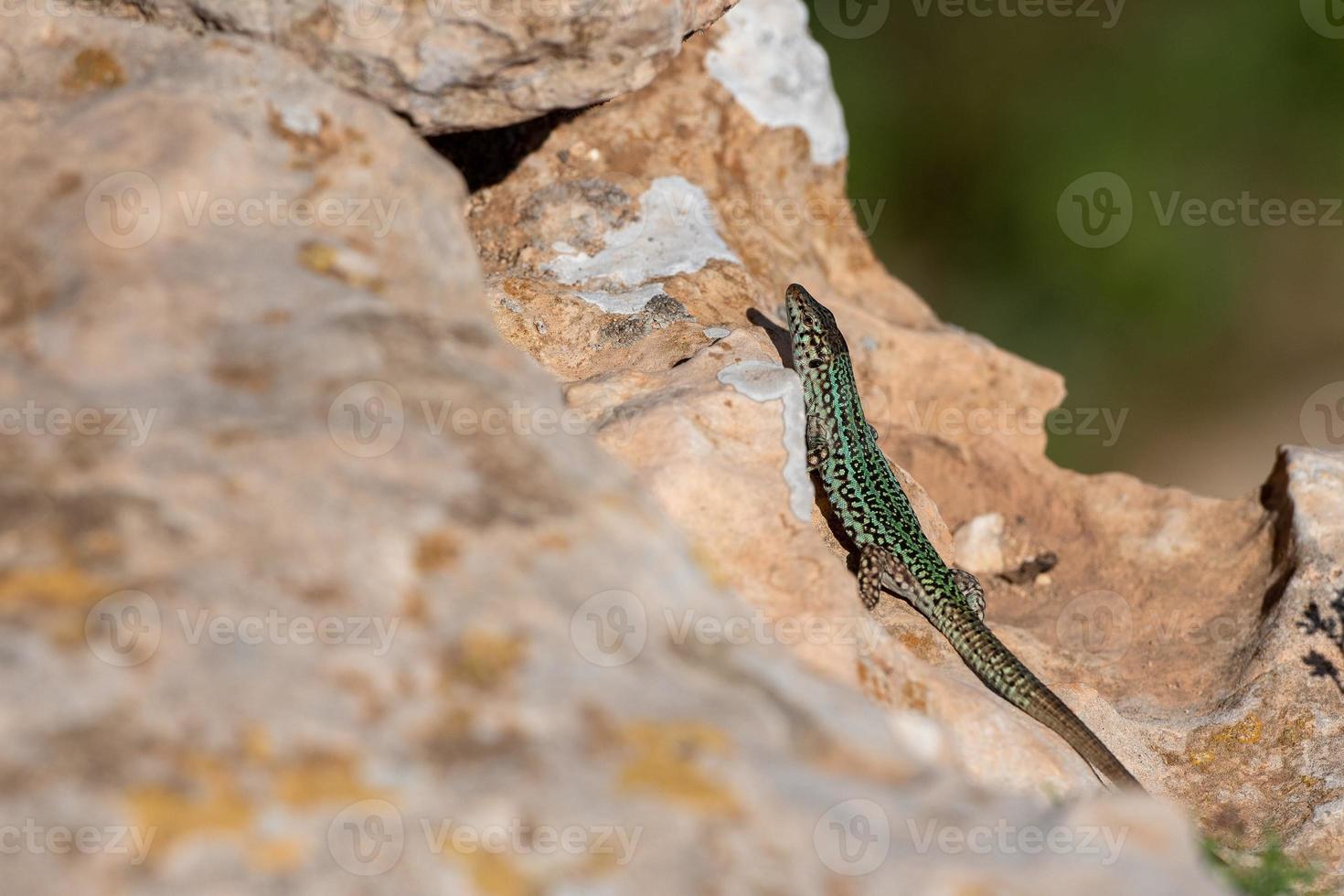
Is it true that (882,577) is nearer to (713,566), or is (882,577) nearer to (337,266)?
(713,566)

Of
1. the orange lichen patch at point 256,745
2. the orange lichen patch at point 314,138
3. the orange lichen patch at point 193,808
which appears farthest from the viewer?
the orange lichen patch at point 314,138

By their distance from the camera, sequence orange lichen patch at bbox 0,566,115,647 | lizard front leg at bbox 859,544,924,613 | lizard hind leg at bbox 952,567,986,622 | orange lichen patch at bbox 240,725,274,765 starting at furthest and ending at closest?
lizard hind leg at bbox 952,567,986,622, lizard front leg at bbox 859,544,924,613, orange lichen patch at bbox 0,566,115,647, orange lichen patch at bbox 240,725,274,765

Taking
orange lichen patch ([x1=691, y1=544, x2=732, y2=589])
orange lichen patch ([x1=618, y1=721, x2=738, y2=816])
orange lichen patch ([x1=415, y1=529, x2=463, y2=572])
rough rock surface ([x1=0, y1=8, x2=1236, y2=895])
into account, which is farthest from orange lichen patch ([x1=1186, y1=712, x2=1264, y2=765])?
orange lichen patch ([x1=415, y1=529, x2=463, y2=572])

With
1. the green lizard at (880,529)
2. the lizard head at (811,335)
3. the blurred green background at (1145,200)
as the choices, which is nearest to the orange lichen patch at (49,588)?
the green lizard at (880,529)

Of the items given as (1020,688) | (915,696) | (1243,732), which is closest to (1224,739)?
(1243,732)

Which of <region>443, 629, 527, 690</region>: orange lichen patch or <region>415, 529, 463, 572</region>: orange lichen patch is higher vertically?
<region>415, 529, 463, 572</region>: orange lichen patch

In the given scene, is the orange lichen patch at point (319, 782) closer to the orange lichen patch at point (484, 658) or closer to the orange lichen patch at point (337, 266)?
the orange lichen patch at point (484, 658)

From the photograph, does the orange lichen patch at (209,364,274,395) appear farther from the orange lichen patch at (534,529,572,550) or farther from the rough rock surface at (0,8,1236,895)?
the orange lichen patch at (534,529,572,550)
